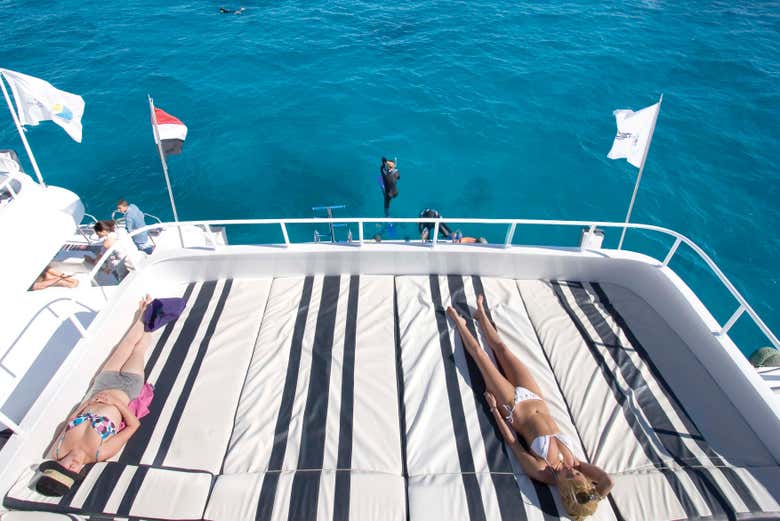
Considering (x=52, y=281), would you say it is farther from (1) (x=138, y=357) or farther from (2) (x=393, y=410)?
(2) (x=393, y=410)

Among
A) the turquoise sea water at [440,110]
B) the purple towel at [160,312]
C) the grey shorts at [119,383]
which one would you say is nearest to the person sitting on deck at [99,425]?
the grey shorts at [119,383]

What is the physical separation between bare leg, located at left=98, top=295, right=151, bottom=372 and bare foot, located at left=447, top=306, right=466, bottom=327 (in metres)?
4.76

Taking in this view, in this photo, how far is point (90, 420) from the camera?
4.99 m

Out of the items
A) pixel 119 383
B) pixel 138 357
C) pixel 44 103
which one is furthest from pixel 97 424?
pixel 44 103

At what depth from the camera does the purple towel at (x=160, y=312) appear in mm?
6461

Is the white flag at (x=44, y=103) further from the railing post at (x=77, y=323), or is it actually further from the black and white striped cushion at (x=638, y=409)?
the black and white striped cushion at (x=638, y=409)

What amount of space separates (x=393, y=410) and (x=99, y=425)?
3585 millimetres

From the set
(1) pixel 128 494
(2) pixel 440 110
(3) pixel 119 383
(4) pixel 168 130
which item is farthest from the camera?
(2) pixel 440 110

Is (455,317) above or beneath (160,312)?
above

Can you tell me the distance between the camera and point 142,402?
214 inches

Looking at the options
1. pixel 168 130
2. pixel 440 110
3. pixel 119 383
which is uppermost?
pixel 168 130

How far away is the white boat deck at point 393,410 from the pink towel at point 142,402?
17cm

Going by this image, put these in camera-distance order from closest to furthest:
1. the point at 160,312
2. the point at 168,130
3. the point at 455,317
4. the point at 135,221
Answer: the point at 455,317, the point at 160,312, the point at 168,130, the point at 135,221

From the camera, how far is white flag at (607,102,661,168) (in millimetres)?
7953
